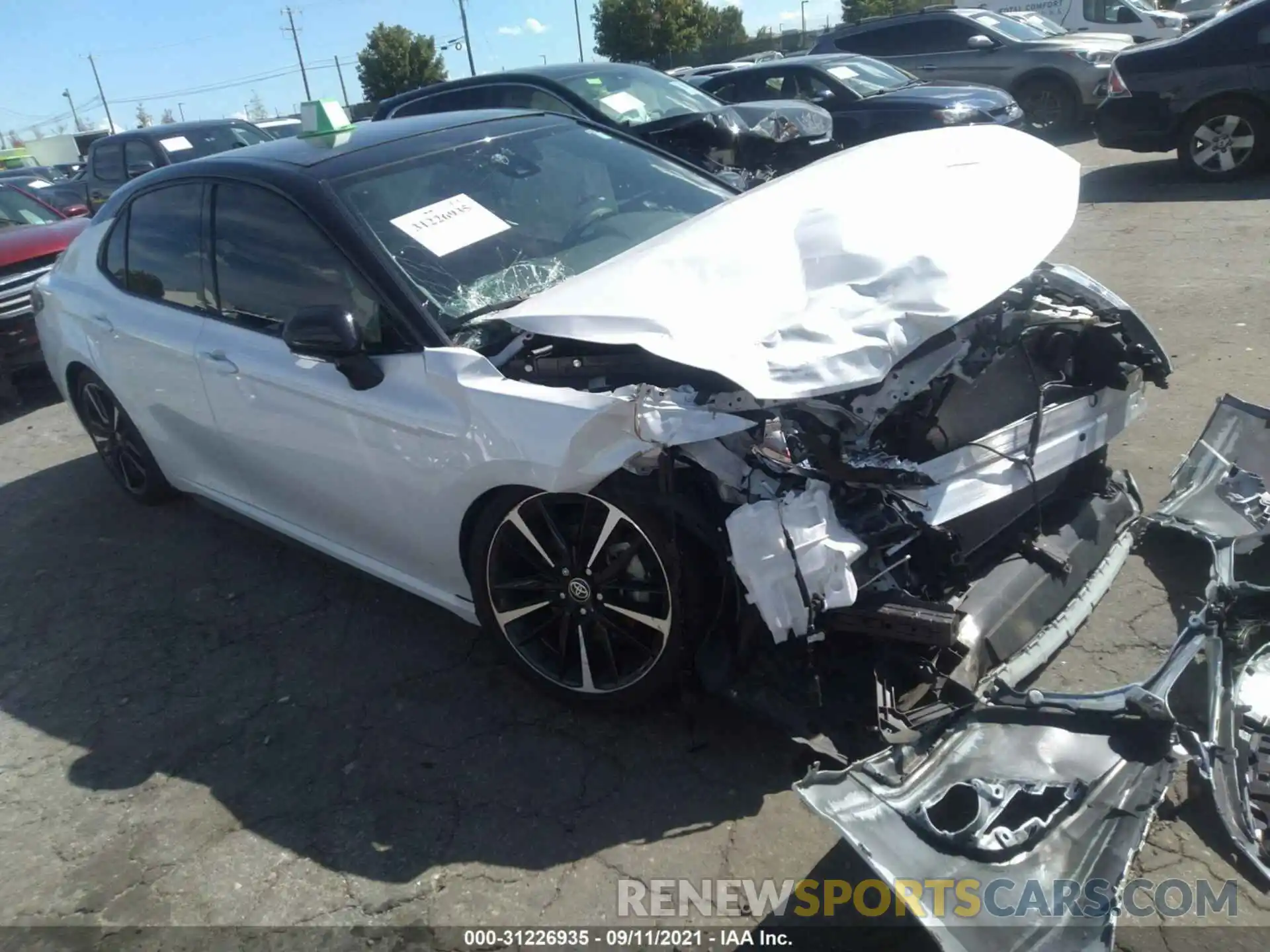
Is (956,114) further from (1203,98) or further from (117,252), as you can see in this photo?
(117,252)

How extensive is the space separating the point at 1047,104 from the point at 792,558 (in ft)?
45.0

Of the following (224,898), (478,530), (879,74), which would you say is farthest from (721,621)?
(879,74)

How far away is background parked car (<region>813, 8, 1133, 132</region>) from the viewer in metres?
13.3

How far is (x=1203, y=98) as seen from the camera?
8617mm

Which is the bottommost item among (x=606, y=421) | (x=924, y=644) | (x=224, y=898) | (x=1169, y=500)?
(x=224, y=898)

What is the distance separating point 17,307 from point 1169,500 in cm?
778

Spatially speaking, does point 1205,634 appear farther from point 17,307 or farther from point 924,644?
point 17,307

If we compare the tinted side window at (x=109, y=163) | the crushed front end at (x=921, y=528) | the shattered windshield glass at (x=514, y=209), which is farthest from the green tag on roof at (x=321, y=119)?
the tinted side window at (x=109, y=163)

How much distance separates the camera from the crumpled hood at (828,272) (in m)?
2.43

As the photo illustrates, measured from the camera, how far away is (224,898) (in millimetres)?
2662

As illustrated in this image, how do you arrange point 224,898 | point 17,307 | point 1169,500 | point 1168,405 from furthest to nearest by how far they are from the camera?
point 17,307, point 1168,405, point 1169,500, point 224,898

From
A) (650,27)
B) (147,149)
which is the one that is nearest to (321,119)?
(147,149)

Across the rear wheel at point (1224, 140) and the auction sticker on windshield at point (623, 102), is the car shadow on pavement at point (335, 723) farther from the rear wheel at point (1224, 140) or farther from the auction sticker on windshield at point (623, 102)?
the rear wheel at point (1224, 140)

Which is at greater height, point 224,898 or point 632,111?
point 632,111
